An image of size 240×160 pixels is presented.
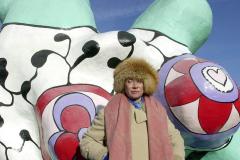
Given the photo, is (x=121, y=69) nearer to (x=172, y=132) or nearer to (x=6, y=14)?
(x=172, y=132)

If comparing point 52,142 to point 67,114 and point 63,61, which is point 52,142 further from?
point 63,61

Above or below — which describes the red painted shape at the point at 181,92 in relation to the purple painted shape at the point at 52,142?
above

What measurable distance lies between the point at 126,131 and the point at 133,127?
4 cm

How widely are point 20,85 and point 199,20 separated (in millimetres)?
1278

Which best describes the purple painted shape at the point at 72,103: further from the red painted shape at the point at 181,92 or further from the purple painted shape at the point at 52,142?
the red painted shape at the point at 181,92

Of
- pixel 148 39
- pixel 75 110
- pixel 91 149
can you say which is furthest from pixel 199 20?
pixel 91 149

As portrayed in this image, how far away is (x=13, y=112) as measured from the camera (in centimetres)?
315

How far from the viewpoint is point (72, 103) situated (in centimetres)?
275

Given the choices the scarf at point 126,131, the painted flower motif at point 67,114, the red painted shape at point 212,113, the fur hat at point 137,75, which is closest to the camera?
the scarf at point 126,131

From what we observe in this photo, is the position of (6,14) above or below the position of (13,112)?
above

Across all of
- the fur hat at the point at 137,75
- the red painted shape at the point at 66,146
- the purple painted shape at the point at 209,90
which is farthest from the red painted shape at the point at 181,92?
A: the red painted shape at the point at 66,146

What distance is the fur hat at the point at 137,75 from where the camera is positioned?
2164 millimetres

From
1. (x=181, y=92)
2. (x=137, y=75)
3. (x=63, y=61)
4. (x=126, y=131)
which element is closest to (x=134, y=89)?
(x=137, y=75)

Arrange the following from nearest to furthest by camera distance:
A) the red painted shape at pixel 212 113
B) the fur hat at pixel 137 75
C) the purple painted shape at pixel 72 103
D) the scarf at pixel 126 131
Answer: the scarf at pixel 126 131, the fur hat at pixel 137 75, the red painted shape at pixel 212 113, the purple painted shape at pixel 72 103
